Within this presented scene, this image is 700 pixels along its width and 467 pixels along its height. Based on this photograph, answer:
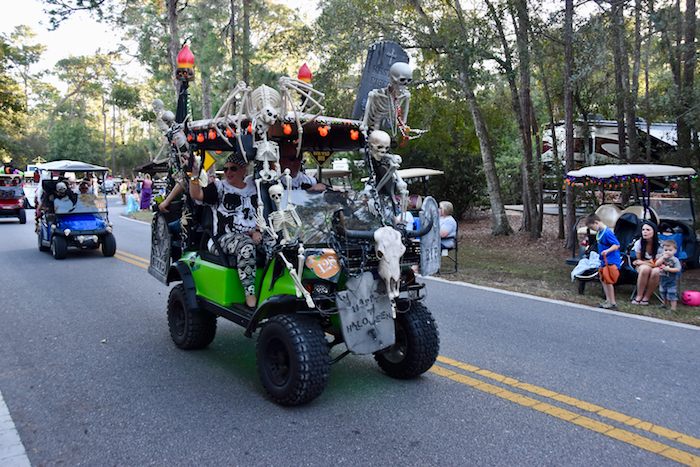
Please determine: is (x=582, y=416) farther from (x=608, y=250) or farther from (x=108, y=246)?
(x=108, y=246)

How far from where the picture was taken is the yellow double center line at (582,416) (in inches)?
147

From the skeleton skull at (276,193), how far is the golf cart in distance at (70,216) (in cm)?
992

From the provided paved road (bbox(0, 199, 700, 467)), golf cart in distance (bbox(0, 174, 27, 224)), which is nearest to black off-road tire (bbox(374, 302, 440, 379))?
paved road (bbox(0, 199, 700, 467))

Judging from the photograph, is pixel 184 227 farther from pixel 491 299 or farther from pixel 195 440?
pixel 491 299

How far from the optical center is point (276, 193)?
4.37 m

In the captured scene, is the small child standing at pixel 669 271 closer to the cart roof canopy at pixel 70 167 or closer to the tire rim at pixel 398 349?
the tire rim at pixel 398 349

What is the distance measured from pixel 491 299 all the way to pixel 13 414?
6.39m

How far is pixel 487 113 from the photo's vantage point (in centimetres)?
1962

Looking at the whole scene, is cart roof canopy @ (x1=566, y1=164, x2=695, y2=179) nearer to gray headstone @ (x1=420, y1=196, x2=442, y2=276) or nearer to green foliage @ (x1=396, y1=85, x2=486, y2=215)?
gray headstone @ (x1=420, y1=196, x2=442, y2=276)

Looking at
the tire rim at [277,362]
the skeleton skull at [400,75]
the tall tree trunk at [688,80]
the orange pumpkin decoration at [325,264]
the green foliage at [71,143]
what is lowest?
the tire rim at [277,362]

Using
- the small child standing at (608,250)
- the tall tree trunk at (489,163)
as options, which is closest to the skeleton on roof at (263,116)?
the small child standing at (608,250)

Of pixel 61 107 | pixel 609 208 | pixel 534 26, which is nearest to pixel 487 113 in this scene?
pixel 534 26

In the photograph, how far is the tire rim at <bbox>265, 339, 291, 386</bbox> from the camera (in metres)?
4.36

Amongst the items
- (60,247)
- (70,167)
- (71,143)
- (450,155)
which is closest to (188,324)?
(60,247)
